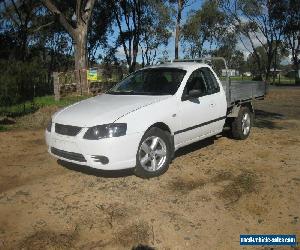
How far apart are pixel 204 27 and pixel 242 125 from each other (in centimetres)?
4323

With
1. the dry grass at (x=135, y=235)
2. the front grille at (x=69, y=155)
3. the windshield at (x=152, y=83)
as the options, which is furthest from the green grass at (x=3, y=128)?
the dry grass at (x=135, y=235)

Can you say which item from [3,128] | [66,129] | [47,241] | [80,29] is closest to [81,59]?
[80,29]

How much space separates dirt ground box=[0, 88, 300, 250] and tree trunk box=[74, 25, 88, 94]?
1273 centimetres

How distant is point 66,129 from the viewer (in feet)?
19.1

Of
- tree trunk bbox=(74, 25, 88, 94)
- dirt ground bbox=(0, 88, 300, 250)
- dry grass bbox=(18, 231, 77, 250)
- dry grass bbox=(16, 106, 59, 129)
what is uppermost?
tree trunk bbox=(74, 25, 88, 94)

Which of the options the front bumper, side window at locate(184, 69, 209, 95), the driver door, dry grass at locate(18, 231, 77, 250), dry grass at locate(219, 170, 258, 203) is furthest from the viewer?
side window at locate(184, 69, 209, 95)

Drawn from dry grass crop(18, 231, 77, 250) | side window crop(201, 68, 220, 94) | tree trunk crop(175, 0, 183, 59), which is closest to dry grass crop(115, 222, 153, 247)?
dry grass crop(18, 231, 77, 250)

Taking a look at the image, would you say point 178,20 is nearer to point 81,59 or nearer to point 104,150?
point 81,59

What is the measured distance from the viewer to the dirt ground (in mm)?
4219

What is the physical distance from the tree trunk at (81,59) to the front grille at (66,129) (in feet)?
47.7

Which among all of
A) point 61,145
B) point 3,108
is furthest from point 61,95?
point 61,145

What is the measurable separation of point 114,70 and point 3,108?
45.5ft

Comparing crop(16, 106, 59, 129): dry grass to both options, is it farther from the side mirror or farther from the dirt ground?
the side mirror

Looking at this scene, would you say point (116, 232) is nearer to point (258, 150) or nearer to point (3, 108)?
point (258, 150)
